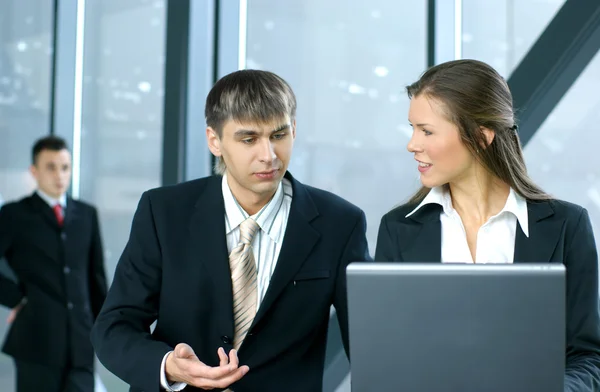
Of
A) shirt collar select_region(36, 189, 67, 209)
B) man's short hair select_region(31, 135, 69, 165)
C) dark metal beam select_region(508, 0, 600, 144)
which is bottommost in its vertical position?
shirt collar select_region(36, 189, 67, 209)

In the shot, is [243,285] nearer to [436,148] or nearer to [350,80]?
[436,148]

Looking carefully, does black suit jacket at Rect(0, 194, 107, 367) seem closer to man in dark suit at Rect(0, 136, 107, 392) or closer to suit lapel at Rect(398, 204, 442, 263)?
man in dark suit at Rect(0, 136, 107, 392)

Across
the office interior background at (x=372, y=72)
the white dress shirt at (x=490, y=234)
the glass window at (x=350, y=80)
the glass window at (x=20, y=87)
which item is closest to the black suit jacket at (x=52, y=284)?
the office interior background at (x=372, y=72)

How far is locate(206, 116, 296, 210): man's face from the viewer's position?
6.61ft

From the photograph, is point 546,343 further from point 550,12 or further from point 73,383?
point 73,383

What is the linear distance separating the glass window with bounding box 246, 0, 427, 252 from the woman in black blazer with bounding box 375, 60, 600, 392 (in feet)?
5.79

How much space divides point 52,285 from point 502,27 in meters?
2.86

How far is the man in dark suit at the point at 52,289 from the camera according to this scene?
4.45m

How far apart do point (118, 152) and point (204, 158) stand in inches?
59.9

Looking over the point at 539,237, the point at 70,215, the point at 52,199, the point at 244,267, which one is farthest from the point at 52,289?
the point at 539,237

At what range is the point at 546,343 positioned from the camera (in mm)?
1151

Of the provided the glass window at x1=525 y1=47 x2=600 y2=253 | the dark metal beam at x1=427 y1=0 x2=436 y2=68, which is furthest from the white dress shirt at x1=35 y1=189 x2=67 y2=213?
the glass window at x1=525 y1=47 x2=600 y2=253

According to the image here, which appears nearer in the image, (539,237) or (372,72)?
(539,237)

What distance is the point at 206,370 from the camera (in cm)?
166
